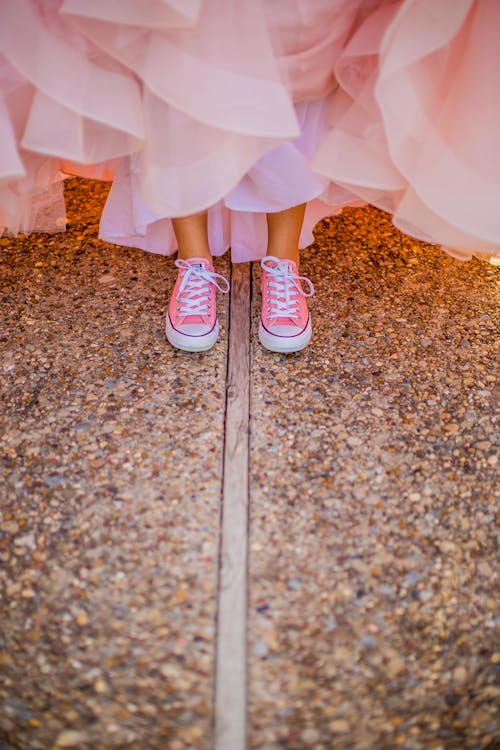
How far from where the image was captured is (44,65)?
104cm

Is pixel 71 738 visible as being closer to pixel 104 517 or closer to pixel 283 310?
pixel 104 517

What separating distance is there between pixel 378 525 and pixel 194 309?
613 millimetres

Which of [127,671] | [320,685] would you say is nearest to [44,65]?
[127,671]

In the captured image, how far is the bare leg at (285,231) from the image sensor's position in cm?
142

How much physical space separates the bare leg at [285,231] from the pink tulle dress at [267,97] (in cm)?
13

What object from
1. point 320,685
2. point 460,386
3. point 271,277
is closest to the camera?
point 320,685

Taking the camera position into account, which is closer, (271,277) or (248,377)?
(248,377)

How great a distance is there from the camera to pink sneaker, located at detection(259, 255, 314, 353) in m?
1.38

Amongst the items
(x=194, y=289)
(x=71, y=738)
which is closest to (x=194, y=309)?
(x=194, y=289)

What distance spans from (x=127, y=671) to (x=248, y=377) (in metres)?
0.63

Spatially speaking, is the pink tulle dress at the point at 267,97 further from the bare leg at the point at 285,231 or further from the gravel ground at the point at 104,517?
the gravel ground at the point at 104,517

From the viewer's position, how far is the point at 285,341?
4.52ft

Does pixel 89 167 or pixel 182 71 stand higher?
pixel 182 71

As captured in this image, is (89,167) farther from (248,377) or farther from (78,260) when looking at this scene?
(248,377)
